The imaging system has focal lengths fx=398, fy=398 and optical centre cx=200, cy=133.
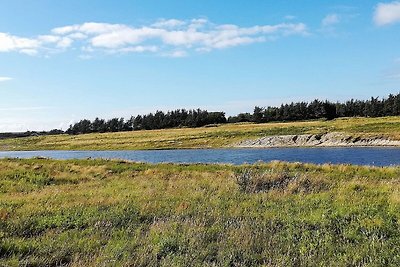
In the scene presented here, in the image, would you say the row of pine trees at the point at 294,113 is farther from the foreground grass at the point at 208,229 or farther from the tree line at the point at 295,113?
the foreground grass at the point at 208,229

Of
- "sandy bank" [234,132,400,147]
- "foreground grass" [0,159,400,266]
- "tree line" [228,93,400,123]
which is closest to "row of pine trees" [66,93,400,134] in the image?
"tree line" [228,93,400,123]

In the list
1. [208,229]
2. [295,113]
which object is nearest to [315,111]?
[295,113]

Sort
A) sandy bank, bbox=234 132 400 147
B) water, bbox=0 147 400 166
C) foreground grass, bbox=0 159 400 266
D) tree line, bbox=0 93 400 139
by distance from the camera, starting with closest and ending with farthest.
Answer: foreground grass, bbox=0 159 400 266, water, bbox=0 147 400 166, sandy bank, bbox=234 132 400 147, tree line, bbox=0 93 400 139

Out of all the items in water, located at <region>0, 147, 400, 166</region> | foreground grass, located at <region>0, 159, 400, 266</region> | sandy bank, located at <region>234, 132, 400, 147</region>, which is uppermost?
foreground grass, located at <region>0, 159, 400, 266</region>

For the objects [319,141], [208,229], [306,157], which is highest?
[208,229]

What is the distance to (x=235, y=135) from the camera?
10675 cm

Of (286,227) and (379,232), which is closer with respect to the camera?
(379,232)

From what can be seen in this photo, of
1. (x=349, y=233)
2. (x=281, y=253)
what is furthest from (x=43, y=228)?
(x=349, y=233)

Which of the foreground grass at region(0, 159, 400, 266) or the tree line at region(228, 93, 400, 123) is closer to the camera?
the foreground grass at region(0, 159, 400, 266)

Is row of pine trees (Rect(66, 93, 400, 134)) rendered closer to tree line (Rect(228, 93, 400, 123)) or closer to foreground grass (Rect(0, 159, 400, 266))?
tree line (Rect(228, 93, 400, 123))

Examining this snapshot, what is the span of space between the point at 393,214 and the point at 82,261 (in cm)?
A: 836

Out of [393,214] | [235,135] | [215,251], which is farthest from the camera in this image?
[235,135]

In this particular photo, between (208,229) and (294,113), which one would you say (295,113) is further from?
(208,229)

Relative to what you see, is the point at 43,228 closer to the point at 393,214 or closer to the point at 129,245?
the point at 129,245
